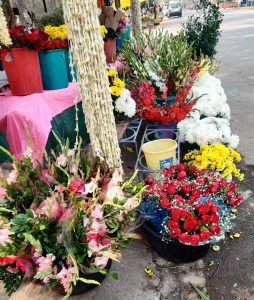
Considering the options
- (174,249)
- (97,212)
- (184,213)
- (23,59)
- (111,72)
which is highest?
(23,59)

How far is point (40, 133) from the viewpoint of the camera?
225 cm

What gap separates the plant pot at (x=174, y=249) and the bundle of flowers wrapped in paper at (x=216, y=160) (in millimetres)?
664

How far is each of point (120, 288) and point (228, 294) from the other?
25.8 inches

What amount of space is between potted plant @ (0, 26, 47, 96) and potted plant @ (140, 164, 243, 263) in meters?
1.17

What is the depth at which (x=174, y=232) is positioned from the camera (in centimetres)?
185

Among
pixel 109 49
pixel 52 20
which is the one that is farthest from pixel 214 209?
pixel 52 20

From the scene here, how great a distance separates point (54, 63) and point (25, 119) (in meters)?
0.53

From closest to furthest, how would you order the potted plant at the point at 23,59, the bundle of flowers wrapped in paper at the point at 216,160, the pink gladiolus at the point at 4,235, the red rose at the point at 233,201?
the pink gladiolus at the point at 4,235 → the red rose at the point at 233,201 → the potted plant at the point at 23,59 → the bundle of flowers wrapped in paper at the point at 216,160

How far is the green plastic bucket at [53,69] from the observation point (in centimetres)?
241

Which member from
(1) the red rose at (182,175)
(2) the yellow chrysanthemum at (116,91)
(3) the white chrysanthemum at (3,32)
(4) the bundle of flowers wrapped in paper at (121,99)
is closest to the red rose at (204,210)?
(1) the red rose at (182,175)

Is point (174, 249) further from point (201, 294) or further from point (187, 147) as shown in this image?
point (187, 147)

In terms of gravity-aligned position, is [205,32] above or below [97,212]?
above

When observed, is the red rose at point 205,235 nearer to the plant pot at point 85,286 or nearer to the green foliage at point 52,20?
the plant pot at point 85,286

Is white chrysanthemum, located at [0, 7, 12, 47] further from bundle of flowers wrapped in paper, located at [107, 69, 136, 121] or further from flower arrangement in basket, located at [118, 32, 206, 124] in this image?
flower arrangement in basket, located at [118, 32, 206, 124]
